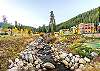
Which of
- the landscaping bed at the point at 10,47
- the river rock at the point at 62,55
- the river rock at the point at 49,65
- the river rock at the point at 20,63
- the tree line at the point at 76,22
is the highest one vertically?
the tree line at the point at 76,22

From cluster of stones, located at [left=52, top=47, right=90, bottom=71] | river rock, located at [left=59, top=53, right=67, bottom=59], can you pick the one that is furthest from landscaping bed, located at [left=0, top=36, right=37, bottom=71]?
river rock, located at [left=59, top=53, right=67, bottom=59]

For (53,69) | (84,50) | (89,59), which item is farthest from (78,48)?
(53,69)

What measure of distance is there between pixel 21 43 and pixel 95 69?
867cm

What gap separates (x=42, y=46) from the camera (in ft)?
78.0

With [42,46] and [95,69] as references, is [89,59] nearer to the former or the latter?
[95,69]

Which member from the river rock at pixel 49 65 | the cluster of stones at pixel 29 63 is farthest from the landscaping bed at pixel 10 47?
the river rock at pixel 49 65

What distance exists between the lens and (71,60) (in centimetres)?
1962

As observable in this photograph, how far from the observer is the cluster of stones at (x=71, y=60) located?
61.2 ft

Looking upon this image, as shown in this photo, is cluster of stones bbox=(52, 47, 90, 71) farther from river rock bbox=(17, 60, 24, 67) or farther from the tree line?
the tree line

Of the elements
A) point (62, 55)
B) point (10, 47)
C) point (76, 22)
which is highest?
point (76, 22)

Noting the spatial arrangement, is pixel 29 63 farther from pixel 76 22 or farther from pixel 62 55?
pixel 76 22

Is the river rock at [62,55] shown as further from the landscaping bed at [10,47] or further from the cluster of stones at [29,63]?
the landscaping bed at [10,47]

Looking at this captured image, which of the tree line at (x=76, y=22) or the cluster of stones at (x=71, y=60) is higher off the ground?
the tree line at (x=76, y=22)

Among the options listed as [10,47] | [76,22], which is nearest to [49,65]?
[10,47]
